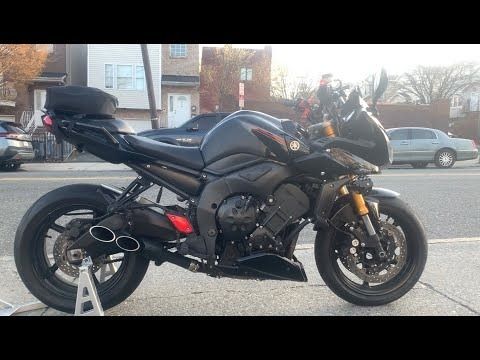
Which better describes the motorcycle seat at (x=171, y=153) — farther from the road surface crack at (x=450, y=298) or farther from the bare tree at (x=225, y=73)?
the bare tree at (x=225, y=73)

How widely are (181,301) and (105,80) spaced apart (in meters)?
26.2

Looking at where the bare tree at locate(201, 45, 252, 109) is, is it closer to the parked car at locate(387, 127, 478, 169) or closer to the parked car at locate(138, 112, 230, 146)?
the parked car at locate(387, 127, 478, 169)

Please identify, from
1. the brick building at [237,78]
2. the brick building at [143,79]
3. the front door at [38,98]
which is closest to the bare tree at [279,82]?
the brick building at [237,78]

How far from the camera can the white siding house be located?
88.7ft

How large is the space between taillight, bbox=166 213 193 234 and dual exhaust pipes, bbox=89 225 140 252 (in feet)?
0.93

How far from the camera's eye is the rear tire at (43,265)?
3070 millimetres

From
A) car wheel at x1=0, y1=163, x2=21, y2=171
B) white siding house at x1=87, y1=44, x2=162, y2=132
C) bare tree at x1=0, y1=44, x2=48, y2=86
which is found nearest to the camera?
car wheel at x1=0, y1=163, x2=21, y2=171

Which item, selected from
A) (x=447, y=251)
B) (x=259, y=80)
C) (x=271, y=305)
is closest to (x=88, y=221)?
(x=271, y=305)

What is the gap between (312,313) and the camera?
3.25 meters

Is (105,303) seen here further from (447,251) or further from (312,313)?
(447,251)

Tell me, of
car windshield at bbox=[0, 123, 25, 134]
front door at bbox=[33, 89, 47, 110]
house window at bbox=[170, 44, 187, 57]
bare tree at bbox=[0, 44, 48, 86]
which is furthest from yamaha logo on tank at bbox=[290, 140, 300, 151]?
house window at bbox=[170, 44, 187, 57]

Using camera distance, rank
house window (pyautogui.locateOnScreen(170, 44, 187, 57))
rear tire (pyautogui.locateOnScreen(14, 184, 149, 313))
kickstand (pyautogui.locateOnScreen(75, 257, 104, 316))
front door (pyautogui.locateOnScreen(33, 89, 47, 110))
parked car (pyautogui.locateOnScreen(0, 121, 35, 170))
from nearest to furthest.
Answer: kickstand (pyautogui.locateOnScreen(75, 257, 104, 316)), rear tire (pyautogui.locateOnScreen(14, 184, 149, 313)), parked car (pyautogui.locateOnScreen(0, 121, 35, 170)), front door (pyautogui.locateOnScreen(33, 89, 47, 110)), house window (pyautogui.locateOnScreen(170, 44, 187, 57))

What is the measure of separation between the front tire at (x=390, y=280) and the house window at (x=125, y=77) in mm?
26125

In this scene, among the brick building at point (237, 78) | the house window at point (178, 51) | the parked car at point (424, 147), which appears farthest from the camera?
the brick building at point (237, 78)
